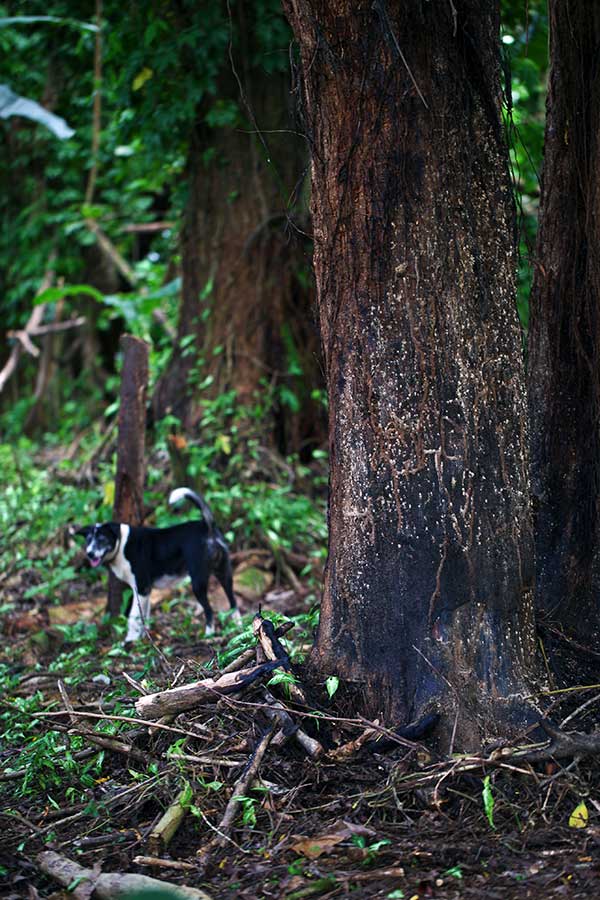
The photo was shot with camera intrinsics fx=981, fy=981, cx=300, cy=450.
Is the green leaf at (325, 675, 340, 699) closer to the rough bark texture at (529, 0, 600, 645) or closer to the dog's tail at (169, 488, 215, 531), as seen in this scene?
the rough bark texture at (529, 0, 600, 645)

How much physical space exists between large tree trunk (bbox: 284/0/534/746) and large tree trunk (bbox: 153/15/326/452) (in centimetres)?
593

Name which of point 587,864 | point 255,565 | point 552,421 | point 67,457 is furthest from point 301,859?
Answer: point 67,457

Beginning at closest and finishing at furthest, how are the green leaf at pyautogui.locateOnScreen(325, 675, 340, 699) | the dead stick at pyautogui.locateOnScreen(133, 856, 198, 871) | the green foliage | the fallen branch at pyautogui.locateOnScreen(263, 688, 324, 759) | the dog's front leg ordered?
the dead stick at pyautogui.locateOnScreen(133, 856, 198, 871)
the fallen branch at pyautogui.locateOnScreen(263, 688, 324, 759)
the green leaf at pyautogui.locateOnScreen(325, 675, 340, 699)
the dog's front leg
the green foliage

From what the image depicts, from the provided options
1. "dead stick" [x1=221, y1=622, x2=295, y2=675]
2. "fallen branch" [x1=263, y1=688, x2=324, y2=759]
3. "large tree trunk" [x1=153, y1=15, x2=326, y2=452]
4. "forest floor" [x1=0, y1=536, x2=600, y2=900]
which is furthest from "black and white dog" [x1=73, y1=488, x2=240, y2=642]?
"fallen branch" [x1=263, y1=688, x2=324, y2=759]

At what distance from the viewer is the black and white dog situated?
7.43 meters

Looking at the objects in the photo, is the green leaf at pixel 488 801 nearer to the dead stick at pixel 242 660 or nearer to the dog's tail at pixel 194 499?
the dead stick at pixel 242 660

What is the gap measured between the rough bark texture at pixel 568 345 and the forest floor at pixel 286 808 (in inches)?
26.4

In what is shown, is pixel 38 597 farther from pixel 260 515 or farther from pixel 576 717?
pixel 576 717

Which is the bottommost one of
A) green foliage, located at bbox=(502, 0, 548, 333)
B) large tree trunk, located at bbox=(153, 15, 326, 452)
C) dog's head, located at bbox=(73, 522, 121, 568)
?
dog's head, located at bbox=(73, 522, 121, 568)

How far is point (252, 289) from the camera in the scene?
1011 centimetres

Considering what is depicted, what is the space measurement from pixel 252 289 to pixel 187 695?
256 inches

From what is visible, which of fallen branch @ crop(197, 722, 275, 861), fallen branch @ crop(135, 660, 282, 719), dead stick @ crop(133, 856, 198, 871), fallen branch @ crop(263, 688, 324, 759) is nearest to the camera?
dead stick @ crop(133, 856, 198, 871)

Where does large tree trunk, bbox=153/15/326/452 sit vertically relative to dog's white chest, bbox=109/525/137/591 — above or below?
above

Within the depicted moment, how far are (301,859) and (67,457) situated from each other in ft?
28.8
